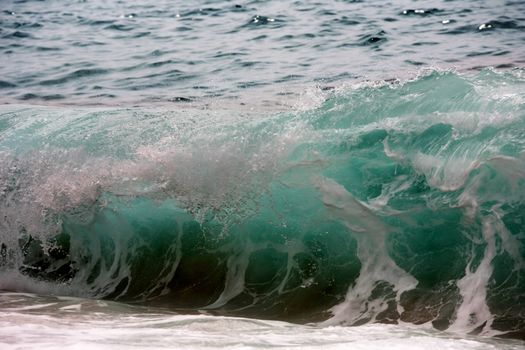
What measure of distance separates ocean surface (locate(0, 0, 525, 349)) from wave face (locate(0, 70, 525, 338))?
0.04ft

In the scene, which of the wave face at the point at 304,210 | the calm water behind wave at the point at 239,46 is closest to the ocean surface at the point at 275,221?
the wave face at the point at 304,210

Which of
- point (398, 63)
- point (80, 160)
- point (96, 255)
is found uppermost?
point (398, 63)

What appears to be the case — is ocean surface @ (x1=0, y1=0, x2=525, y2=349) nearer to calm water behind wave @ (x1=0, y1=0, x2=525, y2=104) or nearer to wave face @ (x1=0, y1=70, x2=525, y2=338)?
wave face @ (x1=0, y1=70, x2=525, y2=338)

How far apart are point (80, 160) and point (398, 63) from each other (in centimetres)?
457

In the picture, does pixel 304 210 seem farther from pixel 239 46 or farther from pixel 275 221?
pixel 239 46

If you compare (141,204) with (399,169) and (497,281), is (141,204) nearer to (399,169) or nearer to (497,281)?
(399,169)

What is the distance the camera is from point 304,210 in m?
5.34

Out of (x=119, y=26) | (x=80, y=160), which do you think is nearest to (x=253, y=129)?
(x=80, y=160)

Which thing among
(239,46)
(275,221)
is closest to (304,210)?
(275,221)

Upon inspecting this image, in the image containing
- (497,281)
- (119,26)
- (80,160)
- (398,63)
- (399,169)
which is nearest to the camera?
(497,281)

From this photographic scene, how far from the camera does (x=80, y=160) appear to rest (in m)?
6.07

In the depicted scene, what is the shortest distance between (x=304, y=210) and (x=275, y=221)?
238mm

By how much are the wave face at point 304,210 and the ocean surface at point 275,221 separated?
0.01 m

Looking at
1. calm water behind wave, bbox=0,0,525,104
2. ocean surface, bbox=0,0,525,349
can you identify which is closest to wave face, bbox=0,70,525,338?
ocean surface, bbox=0,0,525,349
